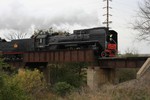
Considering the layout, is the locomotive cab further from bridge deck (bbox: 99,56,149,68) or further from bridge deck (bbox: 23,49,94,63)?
bridge deck (bbox: 99,56,149,68)

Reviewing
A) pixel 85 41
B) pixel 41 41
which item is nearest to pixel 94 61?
pixel 85 41

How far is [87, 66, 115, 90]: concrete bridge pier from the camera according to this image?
1497 inches

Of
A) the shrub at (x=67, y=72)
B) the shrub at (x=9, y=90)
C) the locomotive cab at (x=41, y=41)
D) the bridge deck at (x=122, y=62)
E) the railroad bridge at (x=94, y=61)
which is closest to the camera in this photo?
the shrub at (x=9, y=90)

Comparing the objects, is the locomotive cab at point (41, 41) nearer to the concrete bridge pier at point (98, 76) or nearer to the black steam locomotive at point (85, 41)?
the black steam locomotive at point (85, 41)

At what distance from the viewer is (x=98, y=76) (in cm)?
3894

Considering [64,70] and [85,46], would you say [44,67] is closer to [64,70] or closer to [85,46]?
[64,70]

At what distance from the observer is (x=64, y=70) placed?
55.5 m

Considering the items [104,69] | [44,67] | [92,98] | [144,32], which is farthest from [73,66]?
[92,98]

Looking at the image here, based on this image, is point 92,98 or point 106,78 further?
point 106,78

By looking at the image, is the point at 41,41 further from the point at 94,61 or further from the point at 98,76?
the point at 98,76

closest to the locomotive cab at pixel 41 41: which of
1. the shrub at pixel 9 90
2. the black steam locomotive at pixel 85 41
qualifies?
the black steam locomotive at pixel 85 41

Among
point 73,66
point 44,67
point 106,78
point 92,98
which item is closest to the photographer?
point 92,98

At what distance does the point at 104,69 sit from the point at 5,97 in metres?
26.1

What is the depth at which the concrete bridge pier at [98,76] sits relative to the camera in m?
38.0
